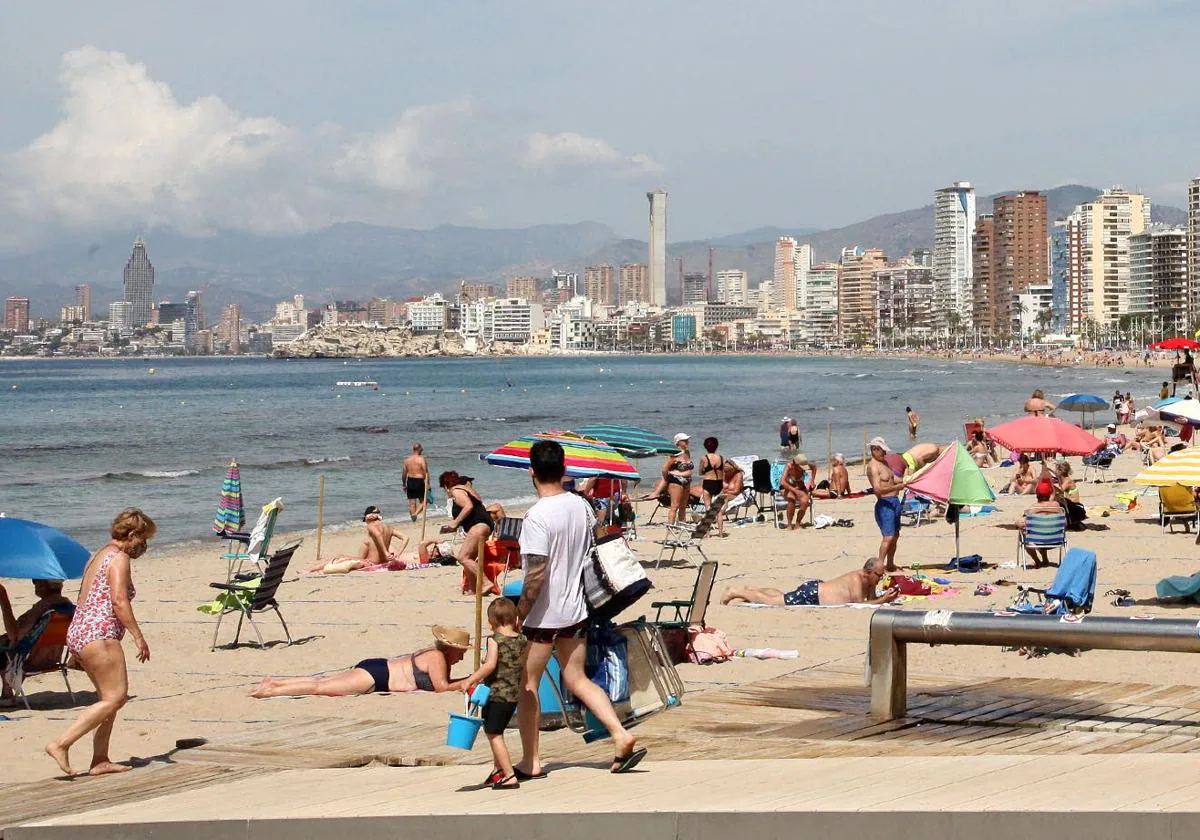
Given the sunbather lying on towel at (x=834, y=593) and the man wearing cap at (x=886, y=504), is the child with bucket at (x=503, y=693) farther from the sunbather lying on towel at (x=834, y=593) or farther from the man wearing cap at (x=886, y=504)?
the man wearing cap at (x=886, y=504)

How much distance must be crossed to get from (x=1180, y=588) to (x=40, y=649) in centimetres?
839

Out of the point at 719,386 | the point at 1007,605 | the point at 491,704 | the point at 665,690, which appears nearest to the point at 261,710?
the point at 665,690

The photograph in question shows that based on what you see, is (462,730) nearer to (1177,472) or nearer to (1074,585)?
(1074,585)

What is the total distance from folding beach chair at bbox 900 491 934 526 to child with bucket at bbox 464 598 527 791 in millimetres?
12812

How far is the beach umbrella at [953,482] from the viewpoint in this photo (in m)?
Result: 13.4

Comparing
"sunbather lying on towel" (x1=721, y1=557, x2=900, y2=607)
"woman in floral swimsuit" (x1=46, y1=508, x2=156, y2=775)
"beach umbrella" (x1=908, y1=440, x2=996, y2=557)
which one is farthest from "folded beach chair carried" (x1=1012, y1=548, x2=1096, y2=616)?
"woman in floral swimsuit" (x1=46, y1=508, x2=156, y2=775)

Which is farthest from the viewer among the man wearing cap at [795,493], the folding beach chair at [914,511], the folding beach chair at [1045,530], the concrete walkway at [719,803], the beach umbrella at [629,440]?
the man wearing cap at [795,493]

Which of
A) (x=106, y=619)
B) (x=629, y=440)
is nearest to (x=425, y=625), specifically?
(x=629, y=440)

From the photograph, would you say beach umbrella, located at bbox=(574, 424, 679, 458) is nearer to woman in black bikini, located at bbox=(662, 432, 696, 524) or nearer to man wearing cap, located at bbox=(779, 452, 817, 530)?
woman in black bikini, located at bbox=(662, 432, 696, 524)

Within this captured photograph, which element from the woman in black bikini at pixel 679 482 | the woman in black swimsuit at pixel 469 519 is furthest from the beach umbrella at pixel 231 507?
the woman in black bikini at pixel 679 482

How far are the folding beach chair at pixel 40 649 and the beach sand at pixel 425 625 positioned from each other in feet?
0.71

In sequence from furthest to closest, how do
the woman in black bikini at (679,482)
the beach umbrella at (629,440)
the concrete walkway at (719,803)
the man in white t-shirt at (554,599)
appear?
the woman in black bikini at (679,482) → the beach umbrella at (629,440) → the man in white t-shirt at (554,599) → the concrete walkway at (719,803)

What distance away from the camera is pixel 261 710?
8.63m

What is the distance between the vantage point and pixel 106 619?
6.66 meters
